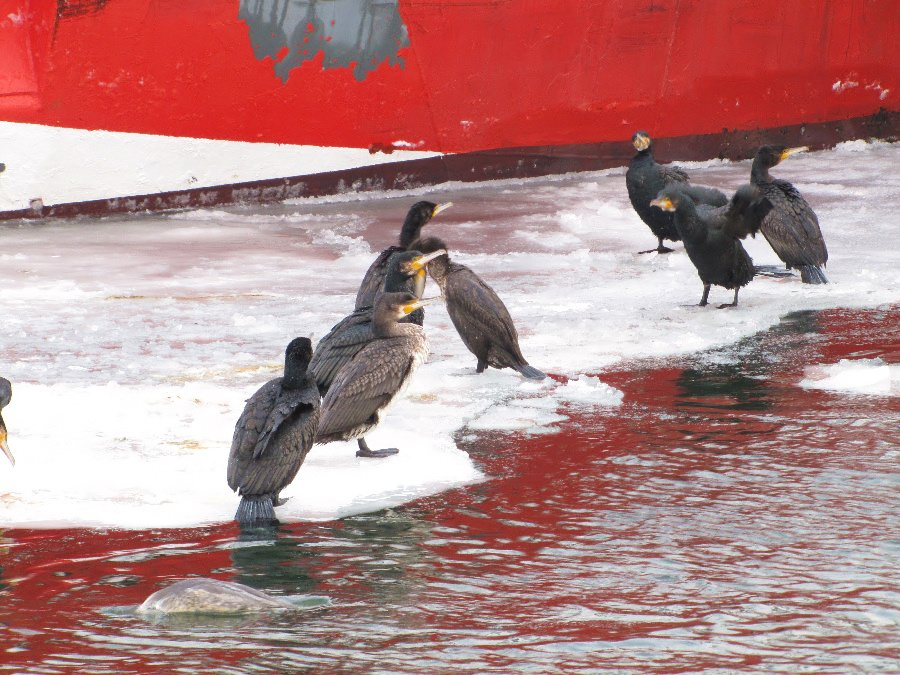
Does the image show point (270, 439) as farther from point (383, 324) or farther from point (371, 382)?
point (383, 324)

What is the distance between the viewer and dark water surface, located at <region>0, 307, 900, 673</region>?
444 centimetres

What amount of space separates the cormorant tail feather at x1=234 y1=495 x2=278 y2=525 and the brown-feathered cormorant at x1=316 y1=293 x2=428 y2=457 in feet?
2.34

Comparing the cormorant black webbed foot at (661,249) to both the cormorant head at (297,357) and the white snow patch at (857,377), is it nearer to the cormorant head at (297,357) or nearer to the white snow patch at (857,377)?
the white snow patch at (857,377)

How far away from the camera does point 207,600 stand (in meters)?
4.78

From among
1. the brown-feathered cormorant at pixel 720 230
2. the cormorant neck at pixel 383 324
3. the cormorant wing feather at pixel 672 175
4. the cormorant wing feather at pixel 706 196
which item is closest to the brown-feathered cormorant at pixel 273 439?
the cormorant neck at pixel 383 324

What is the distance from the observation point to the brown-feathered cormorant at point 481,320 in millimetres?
7961

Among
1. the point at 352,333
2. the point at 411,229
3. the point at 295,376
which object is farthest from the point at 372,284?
the point at 295,376

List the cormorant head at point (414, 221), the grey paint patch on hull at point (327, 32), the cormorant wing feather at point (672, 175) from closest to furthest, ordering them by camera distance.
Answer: the cormorant head at point (414, 221)
the cormorant wing feather at point (672, 175)
the grey paint patch on hull at point (327, 32)

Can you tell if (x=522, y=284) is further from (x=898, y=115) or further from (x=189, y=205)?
(x=898, y=115)

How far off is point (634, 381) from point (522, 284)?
8.76ft

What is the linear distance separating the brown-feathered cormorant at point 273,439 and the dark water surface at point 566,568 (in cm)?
16

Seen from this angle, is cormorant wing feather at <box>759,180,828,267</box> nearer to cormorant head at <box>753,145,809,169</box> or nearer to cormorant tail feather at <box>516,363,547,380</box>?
cormorant head at <box>753,145,809,169</box>

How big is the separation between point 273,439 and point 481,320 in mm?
2423

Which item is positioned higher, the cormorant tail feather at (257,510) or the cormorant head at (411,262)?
the cormorant head at (411,262)
